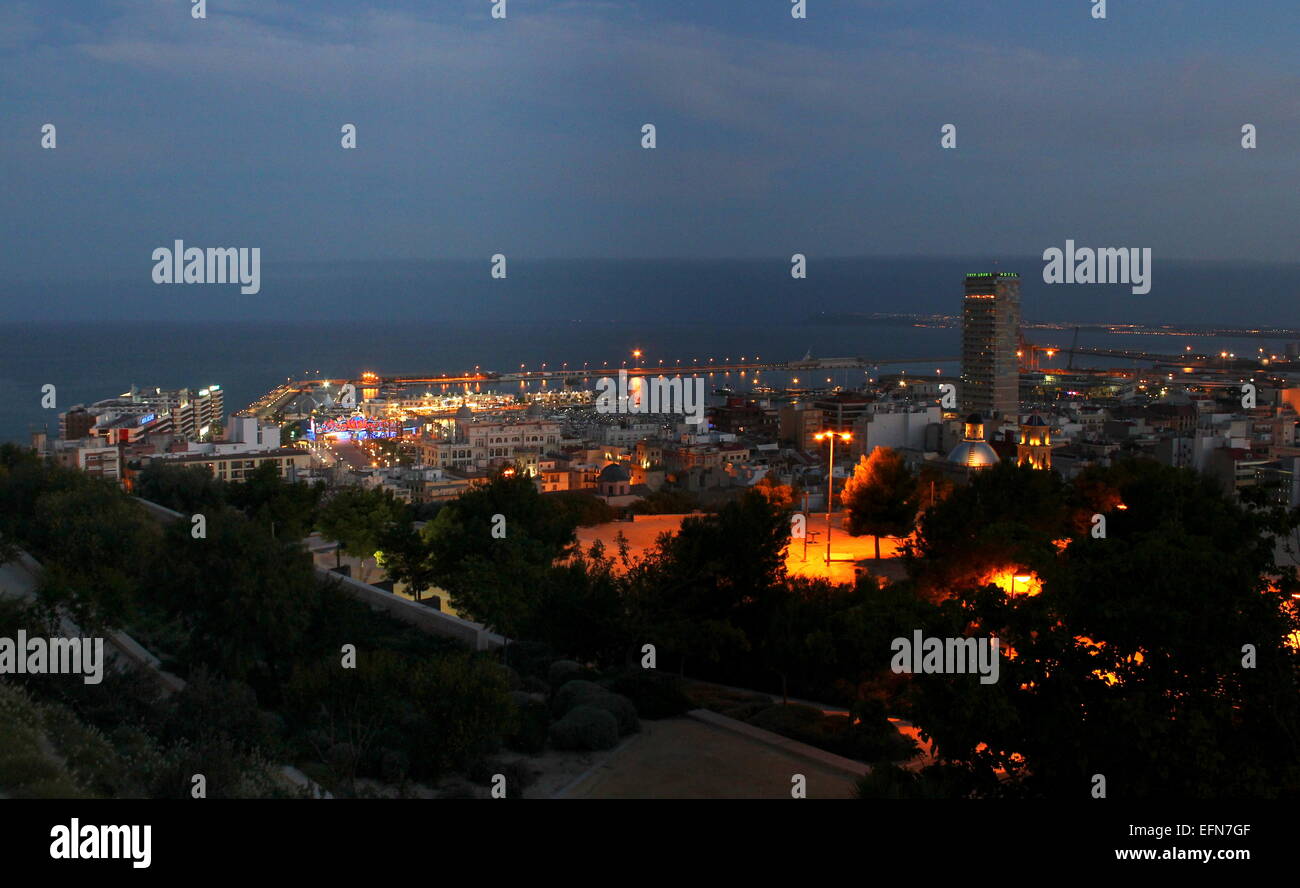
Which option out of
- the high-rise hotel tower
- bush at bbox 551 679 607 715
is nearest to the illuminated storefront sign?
the high-rise hotel tower

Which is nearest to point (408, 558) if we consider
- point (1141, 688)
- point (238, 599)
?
point (238, 599)

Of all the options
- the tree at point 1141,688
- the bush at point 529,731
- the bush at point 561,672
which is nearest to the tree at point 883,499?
the bush at point 561,672

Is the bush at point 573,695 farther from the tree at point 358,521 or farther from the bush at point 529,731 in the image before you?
the tree at point 358,521

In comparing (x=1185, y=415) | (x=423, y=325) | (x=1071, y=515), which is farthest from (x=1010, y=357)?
(x=423, y=325)

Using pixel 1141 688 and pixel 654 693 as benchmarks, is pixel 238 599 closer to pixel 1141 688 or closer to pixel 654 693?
pixel 654 693

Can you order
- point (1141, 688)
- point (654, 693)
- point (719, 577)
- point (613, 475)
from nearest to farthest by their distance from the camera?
point (1141, 688) < point (654, 693) < point (719, 577) < point (613, 475)
